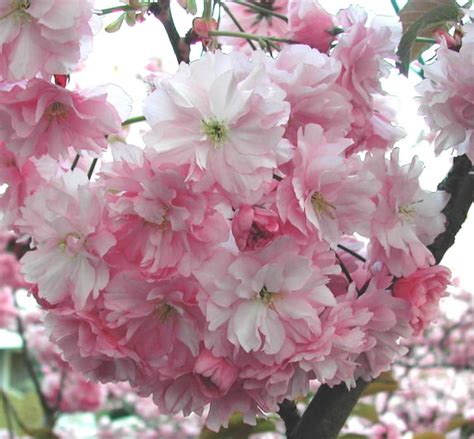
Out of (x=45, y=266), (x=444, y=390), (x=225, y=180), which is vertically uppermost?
(x=225, y=180)

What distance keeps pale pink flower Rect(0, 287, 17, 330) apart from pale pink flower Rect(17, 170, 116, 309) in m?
2.74

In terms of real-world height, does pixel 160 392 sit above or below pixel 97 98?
below

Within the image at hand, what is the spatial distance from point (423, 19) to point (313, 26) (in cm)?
12

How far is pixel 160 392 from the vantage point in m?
0.62

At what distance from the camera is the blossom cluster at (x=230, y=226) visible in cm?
51

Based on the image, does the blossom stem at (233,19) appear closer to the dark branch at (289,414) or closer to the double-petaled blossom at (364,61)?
the double-petaled blossom at (364,61)

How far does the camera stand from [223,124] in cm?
50

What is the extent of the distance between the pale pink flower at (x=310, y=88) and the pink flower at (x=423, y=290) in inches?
5.7

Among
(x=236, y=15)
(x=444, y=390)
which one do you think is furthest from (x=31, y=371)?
(x=444, y=390)

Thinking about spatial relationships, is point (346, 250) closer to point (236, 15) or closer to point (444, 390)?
point (236, 15)

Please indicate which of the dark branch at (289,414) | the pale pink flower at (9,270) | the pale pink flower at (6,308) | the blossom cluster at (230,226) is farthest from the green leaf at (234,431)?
the pale pink flower at (6,308)

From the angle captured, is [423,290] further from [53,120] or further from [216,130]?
[53,120]

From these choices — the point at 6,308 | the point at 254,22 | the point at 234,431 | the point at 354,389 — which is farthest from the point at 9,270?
the point at 354,389

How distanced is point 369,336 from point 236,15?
434 millimetres
